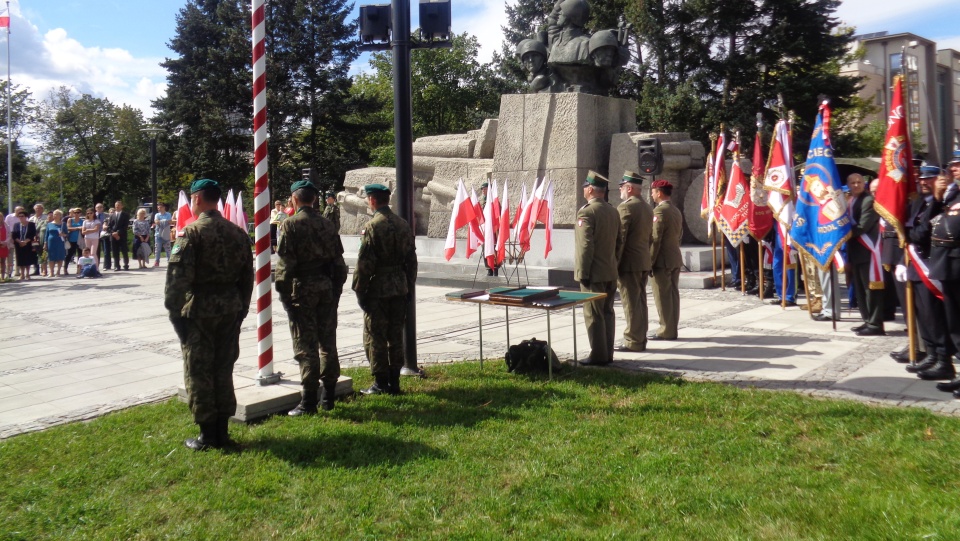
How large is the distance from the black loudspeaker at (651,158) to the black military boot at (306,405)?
8848 mm

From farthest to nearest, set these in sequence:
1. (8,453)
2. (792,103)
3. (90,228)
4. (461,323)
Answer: (792,103), (90,228), (461,323), (8,453)

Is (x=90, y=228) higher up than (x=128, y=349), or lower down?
higher up

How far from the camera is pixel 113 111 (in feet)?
151

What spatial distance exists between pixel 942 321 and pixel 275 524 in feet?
18.3

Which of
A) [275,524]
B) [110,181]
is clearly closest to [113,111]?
[110,181]

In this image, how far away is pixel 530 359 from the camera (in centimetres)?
664

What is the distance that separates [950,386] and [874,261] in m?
2.97

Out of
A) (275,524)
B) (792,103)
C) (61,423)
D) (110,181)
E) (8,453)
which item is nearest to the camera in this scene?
(275,524)

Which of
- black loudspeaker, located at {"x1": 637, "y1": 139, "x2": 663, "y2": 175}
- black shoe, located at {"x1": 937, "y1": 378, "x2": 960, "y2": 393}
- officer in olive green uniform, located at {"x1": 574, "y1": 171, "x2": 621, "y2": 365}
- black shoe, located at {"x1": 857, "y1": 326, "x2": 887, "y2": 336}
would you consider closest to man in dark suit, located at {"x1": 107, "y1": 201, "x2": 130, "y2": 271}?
black loudspeaker, located at {"x1": 637, "y1": 139, "x2": 663, "y2": 175}

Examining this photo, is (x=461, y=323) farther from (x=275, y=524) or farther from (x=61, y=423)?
(x=275, y=524)

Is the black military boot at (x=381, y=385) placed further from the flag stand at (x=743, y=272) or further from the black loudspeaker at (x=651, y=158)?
the black loudspeaker at (x=651, y=158)

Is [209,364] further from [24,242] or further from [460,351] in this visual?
[24,242]

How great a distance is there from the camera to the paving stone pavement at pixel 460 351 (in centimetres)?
→ 619

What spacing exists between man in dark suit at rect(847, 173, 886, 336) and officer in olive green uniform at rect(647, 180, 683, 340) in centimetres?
211
